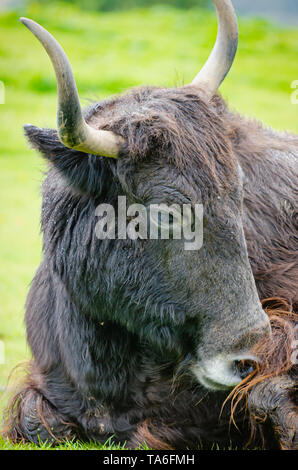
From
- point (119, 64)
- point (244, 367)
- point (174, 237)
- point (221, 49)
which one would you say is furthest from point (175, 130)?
point (119, 64)

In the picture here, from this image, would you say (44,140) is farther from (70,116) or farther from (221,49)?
(221,49)

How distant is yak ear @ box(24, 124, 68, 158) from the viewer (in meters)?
3.98

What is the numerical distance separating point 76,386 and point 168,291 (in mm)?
1160

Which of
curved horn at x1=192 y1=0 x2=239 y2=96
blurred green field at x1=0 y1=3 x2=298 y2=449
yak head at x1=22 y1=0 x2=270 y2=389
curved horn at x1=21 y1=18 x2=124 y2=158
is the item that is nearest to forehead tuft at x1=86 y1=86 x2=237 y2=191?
yak head at x1=22 y1=0 x2=270 y2=389

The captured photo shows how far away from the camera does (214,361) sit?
3.92 m

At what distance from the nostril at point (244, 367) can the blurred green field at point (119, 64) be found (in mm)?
10951

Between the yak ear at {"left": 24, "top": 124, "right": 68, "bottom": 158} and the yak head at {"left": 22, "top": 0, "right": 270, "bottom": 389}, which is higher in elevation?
the yak ear at {"left": 24, "top": 124, "right": 68, "bottom": 158}

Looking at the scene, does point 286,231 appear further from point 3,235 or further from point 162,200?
point 3,235

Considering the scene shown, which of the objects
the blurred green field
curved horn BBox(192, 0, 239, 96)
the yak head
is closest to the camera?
the yak head

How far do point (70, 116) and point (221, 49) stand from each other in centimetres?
152

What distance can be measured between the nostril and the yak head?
0.6 inches

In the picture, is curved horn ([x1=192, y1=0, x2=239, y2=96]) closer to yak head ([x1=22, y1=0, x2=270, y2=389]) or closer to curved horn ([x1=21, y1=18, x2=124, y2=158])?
yak head ([x1=22, y1=0, x2=270, y2=389])

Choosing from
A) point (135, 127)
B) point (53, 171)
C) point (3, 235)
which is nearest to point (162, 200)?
point (135, 127)

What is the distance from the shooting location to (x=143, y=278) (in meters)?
3.98
